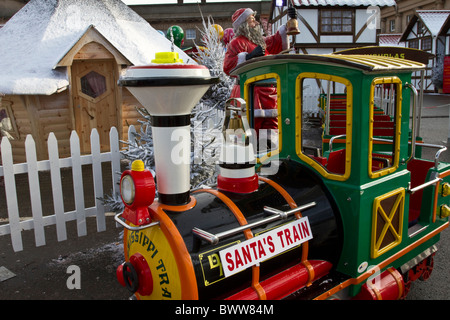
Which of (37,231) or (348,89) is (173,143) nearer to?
(348,89)

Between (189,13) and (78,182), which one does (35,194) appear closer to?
(78,182)

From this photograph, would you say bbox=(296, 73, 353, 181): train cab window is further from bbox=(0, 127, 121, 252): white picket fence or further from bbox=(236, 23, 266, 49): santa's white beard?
bbox=(0, 127, 121, 252): white picket fence

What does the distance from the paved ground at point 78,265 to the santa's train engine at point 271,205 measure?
0.83 m

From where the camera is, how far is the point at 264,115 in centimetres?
424

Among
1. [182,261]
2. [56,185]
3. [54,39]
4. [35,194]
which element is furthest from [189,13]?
[182,261]

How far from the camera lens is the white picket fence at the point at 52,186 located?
432cm

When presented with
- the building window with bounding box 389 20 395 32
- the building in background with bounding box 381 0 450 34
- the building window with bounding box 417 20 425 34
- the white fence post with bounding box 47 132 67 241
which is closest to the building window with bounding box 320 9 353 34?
the building window with bounding box 417 20 425 34

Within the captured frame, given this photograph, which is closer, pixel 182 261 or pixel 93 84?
pixel 182 261

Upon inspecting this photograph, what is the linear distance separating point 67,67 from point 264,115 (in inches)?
219

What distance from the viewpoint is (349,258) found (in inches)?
108

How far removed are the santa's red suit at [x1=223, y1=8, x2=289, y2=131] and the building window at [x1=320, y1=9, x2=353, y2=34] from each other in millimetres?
13032

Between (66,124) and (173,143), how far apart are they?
722cm

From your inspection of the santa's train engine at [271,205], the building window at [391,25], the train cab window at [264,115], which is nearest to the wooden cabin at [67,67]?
the train cab window at [264,115]

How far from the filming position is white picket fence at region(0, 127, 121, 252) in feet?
14.2
